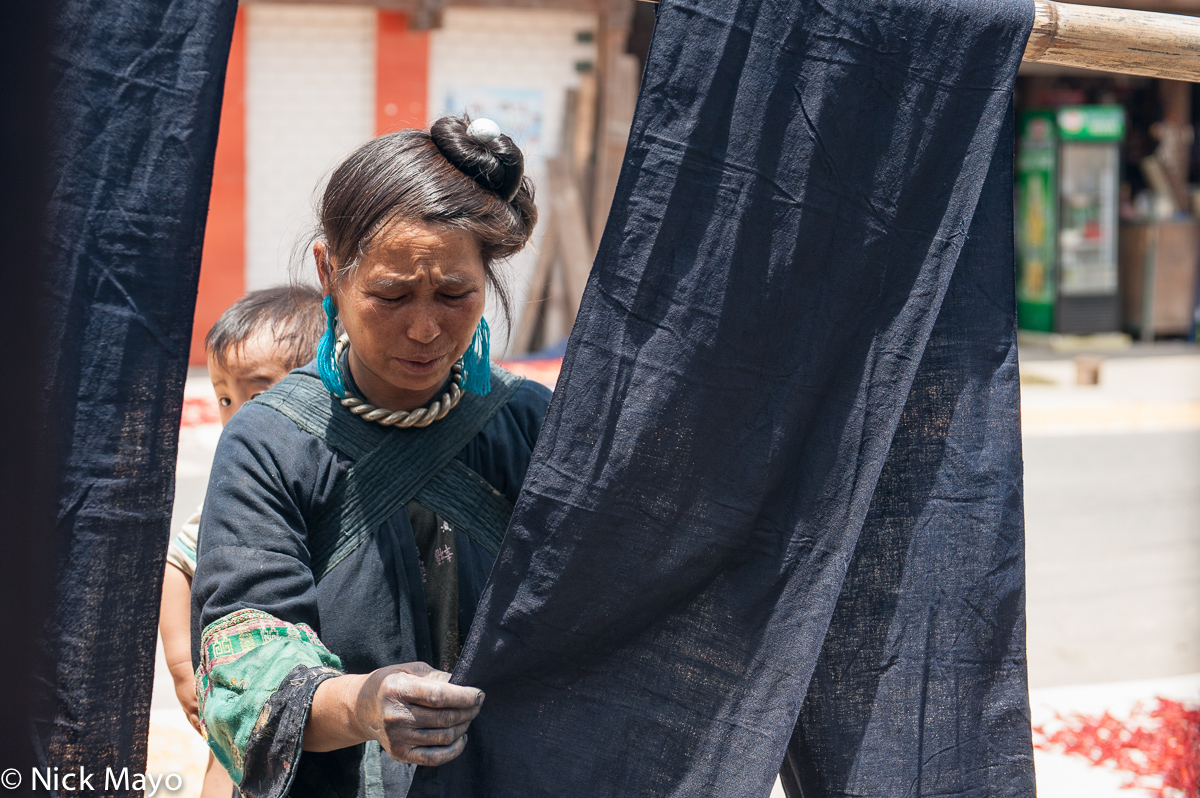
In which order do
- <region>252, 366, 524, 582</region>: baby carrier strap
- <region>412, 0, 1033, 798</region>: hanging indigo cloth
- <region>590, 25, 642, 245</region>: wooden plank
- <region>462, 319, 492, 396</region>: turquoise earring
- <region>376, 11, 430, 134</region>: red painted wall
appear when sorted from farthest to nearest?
<region>590, 25, 642, 245</region>: wooden plank, <region>376, 11, 430, 134</region>: red painted wall, <region>462, 319, 492, 396</region>: turquoise earring, <region>252, 366, 524, 582</region>: baby carrier strap, <region>412, 0, 1033, 798</region>: hanging indigo cloth

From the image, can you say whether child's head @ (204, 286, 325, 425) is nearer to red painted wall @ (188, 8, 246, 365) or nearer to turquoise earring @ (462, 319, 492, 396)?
turquoise earring @ (462, 319, 492, 396)

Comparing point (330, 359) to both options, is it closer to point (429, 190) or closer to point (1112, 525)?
point (429, 190)

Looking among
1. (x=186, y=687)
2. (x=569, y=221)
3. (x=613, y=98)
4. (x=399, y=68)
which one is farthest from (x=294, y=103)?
(x=186, y=687)

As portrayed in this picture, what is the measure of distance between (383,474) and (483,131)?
0.50 m

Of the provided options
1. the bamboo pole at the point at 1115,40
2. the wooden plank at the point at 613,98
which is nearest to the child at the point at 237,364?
the bamboo pole at the point at 1115,40

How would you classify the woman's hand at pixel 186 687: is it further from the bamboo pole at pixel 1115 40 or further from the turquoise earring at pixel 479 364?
the bamboo pole at pixel 1115 40

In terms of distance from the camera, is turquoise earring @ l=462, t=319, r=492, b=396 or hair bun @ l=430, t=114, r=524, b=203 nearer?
hair bun @ l=430, t=114, r=524, b=203

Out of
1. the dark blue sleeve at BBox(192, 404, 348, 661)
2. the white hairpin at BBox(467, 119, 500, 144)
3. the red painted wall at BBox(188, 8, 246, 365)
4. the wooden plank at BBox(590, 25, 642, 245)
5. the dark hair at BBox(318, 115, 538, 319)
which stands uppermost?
the wooden plank at BBox(590, 25, 642, 245)

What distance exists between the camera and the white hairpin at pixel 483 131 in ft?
5.04

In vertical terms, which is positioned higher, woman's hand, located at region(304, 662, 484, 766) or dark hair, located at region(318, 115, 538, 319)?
dark hair, located at region(318, 115, 538, 319)

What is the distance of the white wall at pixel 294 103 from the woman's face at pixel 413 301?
8637 millimetres

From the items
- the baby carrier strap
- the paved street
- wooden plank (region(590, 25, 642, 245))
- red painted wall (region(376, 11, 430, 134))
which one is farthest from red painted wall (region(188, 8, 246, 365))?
the baby carrier strap

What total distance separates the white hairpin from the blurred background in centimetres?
44

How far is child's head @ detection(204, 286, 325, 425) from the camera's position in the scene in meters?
2.41
